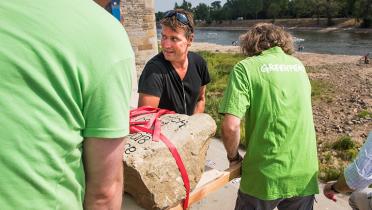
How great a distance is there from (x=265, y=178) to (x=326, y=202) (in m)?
2.16

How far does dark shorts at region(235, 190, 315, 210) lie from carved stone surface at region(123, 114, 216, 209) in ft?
2.06

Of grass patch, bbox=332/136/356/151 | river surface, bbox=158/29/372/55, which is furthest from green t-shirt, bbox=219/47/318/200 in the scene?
river surface, bbox=158/29/372/55

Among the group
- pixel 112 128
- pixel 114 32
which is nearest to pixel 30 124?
pixel 112 128

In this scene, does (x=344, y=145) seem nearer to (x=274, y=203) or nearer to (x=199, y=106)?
(x=199, y=106)

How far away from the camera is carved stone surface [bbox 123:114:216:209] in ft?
5.71

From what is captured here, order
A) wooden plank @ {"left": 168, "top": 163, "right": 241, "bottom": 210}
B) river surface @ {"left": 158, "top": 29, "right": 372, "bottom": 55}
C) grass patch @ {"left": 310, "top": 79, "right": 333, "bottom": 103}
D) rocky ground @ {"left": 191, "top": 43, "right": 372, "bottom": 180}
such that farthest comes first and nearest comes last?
river surface @ {"left": 158, "top": 29, "right": 372, "bottom": 55}
grass patch @ {"left": 310, "top": 79, "right": 333, "bottom": 103}
rocky ground @ {"left": 191, "top": 43, "right": 372, "bottom": 180}
wooden plank @ {"left": 168, "top": 163, "right": 241, "bottom": 210}

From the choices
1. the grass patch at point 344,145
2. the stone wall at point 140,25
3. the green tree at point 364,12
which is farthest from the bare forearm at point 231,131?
the green tree at point 364,12

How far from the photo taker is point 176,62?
2.77 metres

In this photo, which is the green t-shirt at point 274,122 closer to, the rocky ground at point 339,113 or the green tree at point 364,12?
the rocky ground at point 339,113

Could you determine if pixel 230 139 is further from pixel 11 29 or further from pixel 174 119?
pixel 11 29

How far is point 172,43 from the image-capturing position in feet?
8.85

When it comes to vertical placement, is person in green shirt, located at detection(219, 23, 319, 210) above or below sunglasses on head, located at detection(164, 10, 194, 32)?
below

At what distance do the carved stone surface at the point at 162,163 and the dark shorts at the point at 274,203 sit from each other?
→ 2.06ft

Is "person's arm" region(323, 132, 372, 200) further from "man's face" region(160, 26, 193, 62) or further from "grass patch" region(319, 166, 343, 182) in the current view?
"grass patch" region(319, 166, 343, 182)
